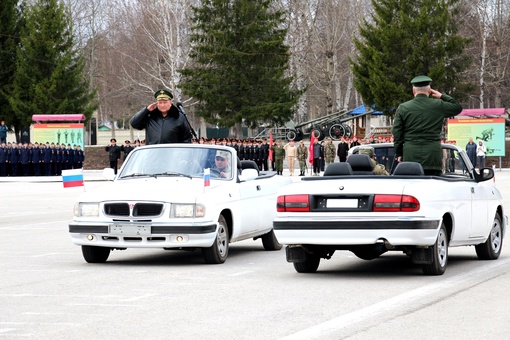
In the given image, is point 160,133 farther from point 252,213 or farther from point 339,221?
point 339,221

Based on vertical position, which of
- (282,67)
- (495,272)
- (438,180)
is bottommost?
(495,272)

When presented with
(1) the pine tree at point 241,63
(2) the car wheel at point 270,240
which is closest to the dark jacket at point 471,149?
(1) the pine tree at point 241,63

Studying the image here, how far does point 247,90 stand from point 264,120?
2314 mm

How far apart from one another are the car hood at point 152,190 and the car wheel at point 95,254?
2.01ft

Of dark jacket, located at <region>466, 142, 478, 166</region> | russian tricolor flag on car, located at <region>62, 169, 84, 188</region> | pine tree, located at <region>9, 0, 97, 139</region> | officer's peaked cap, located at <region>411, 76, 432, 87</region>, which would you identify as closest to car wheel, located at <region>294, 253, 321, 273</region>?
officer's peaked cap, located at <region>411, 76, 432, 87</region>

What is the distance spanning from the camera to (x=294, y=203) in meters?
11.4

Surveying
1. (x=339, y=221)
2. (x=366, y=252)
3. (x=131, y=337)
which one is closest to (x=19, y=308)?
(x=131, y=337)

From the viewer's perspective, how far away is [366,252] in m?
12.2

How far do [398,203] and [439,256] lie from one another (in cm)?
80

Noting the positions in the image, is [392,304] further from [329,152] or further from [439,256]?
[329,152]

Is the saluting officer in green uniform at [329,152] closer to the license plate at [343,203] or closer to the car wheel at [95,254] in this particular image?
the car wheel at [95,254]

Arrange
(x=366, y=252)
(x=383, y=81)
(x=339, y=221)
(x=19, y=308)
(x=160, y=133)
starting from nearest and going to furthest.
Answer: (x=19, y=308), (x=339, y=221), (x=366, y=252), (x=160, y=133), (x=383, y=81)

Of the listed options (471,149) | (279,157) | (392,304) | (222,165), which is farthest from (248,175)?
(471,149)

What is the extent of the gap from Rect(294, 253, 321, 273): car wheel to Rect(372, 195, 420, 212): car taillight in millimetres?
1171
